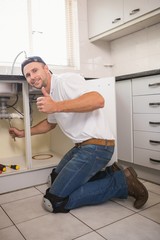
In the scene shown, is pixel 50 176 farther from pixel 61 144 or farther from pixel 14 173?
pixel 61 144

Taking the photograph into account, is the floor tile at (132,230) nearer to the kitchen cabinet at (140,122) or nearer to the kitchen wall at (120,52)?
the kitchen cabinet at (140,122)

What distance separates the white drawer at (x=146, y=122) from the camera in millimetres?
1634

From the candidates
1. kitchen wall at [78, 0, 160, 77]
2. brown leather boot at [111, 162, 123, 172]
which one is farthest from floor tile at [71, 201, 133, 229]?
kitchen wall at [78, 0, 160, 77]

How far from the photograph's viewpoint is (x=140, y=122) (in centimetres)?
176

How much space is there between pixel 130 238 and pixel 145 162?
31.2 inches

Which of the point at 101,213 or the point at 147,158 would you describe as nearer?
the point at 101,213

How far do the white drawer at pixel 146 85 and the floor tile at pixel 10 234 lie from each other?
124cm

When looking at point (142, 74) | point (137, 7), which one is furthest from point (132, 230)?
point (137, 7)

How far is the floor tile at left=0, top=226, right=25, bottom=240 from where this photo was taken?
103 centimetres

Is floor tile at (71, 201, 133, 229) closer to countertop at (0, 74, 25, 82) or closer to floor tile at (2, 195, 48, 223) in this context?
floor tile at (2, 195, 48, 223)

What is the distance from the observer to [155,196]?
1.46 meters

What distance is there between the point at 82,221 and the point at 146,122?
0.88 m

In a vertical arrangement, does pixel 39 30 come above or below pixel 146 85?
above

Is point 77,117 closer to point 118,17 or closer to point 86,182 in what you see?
point 86,182
